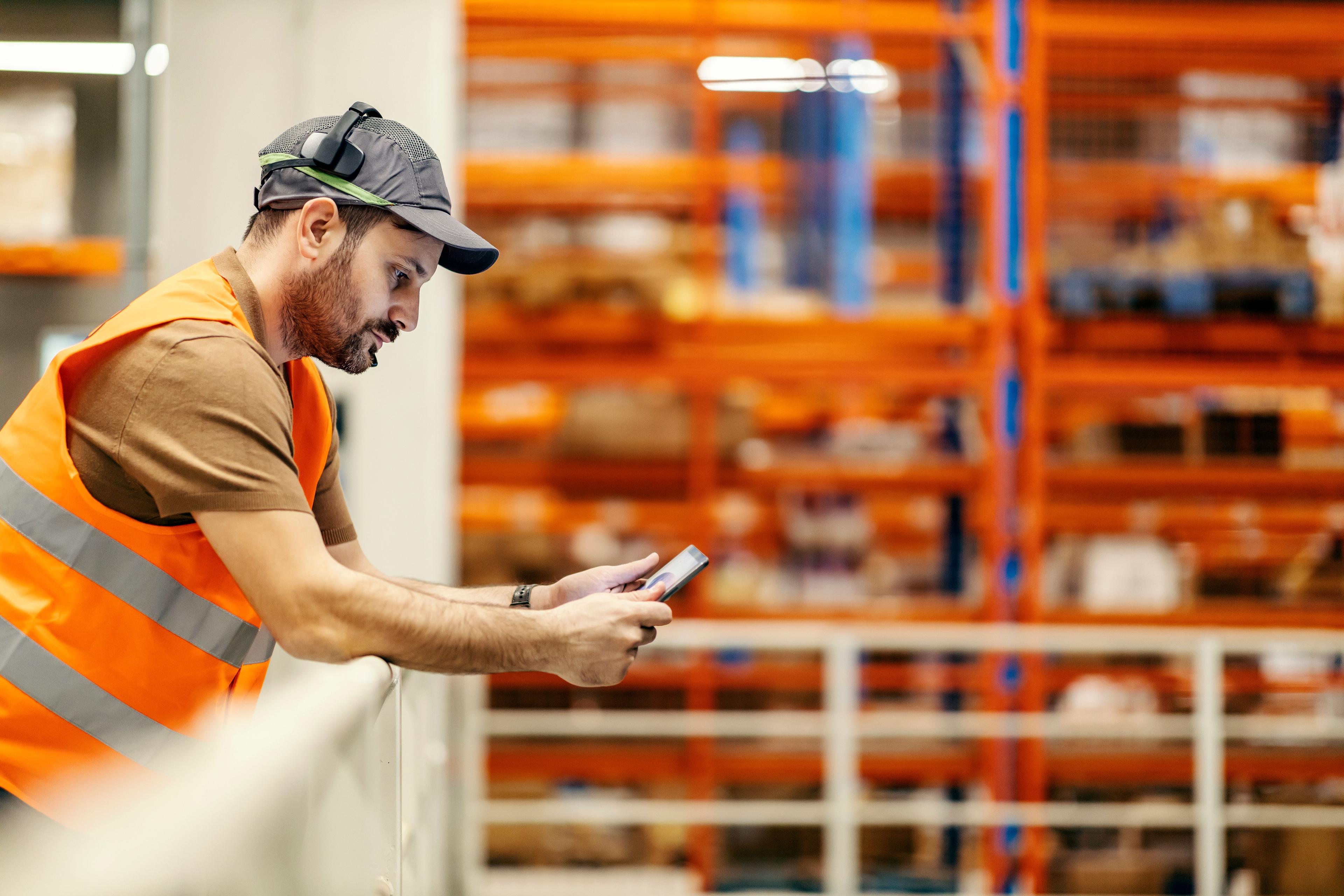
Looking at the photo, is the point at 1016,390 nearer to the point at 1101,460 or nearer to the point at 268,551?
the point at 1101,460

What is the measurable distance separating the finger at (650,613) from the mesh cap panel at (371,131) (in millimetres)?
683

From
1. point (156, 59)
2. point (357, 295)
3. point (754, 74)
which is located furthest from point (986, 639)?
point (156, 59)

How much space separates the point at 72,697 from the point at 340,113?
2190 mm

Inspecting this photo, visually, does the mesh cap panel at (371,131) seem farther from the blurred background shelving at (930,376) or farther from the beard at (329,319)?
the blurred background shelving at (930,376)

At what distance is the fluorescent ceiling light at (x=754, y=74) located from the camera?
4.69 m

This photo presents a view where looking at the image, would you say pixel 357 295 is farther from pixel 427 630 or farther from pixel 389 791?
pixel 389 791

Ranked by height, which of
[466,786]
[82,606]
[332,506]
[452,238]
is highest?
[452,238]

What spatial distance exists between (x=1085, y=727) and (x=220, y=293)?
12.2 feet

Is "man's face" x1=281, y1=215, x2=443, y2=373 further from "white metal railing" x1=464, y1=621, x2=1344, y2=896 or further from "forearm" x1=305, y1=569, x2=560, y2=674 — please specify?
"white metal railing" x1=464, y1=621, x2=1344, y2=896

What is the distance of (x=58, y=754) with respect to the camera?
1280 mm

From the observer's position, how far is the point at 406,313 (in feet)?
5.07

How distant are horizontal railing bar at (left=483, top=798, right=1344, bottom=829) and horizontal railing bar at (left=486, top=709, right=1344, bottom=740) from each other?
26 centimetres

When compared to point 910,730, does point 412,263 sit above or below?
above

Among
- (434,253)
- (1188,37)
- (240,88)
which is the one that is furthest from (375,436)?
(1188,37)
